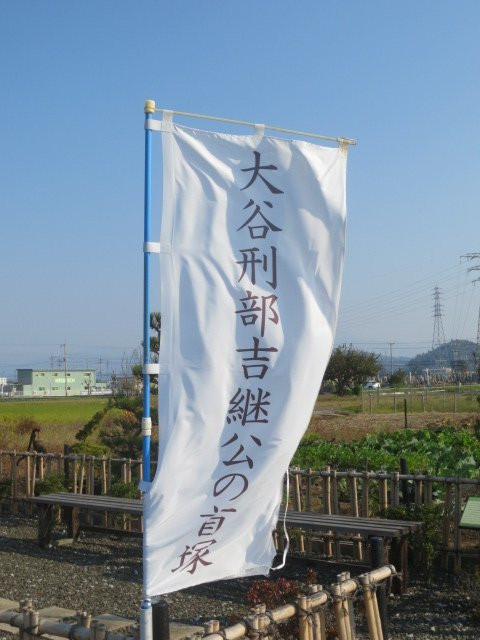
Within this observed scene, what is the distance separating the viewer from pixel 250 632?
465 cm

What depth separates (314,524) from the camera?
8.34 meters

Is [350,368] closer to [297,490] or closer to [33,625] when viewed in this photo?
[297,490]

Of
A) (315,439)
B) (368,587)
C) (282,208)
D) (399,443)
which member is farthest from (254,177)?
(315,439)

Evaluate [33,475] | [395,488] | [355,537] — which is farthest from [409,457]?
[33,475]

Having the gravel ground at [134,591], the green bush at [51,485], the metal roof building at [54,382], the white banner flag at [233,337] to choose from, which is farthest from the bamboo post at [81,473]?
the metal roof building at [54,382]

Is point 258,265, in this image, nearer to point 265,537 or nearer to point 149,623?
point 265,537

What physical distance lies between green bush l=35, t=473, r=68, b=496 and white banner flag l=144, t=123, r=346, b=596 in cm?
844

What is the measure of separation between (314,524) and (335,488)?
3.94 ft

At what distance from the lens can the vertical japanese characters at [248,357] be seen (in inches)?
169

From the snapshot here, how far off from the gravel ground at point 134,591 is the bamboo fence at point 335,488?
2.05ft

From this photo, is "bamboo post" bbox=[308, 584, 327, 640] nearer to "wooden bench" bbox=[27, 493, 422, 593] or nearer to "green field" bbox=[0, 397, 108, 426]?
"wooden bench" bbox=[27, 493, 422, 593]

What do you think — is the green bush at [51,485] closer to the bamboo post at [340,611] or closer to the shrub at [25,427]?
the bamboo post at [340,611]

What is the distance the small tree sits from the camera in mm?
65625

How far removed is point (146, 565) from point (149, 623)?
352mm
